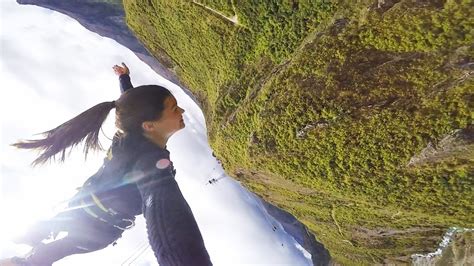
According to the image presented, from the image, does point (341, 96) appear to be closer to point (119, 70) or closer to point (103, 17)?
point (119, 70)

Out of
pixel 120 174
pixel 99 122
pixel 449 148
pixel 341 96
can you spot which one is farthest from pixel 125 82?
pixel 449 148

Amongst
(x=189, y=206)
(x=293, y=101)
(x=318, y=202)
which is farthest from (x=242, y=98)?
(x=189, y=206)

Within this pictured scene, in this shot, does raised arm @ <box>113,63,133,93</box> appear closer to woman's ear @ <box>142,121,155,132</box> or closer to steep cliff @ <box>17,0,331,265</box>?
woman's ear @ <box>142,121,155,132</box>

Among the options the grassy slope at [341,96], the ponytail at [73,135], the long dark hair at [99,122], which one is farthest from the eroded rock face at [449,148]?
the ponytail at [73,135]

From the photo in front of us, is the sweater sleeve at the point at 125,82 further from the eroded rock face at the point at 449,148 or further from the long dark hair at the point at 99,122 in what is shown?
the eroded rock face at the point at 449,148

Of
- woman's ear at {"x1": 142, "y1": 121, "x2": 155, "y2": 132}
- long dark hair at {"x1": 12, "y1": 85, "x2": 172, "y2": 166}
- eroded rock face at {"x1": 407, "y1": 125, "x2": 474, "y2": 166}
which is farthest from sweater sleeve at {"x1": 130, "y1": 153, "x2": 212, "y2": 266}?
eroded rock face at {"x1": 407, "y1": 125, "x2": 474, "y2": 166}

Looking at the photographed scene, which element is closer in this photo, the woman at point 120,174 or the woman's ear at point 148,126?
the woman at point 120,174

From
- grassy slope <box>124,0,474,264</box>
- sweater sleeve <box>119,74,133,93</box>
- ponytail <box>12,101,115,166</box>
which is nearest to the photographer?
ponytail <box>12,101,115,166</box>
